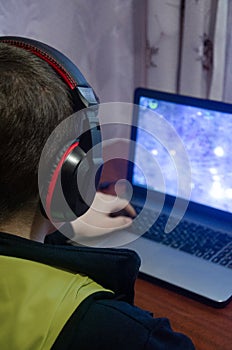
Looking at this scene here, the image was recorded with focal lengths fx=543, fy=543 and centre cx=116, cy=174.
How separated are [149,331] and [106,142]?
1.02 meters

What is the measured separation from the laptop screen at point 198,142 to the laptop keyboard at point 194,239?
83mm

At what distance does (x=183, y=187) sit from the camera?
1.28m

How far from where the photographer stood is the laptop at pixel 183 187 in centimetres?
109

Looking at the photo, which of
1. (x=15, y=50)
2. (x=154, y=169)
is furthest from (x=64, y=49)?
(x=15, y=50)

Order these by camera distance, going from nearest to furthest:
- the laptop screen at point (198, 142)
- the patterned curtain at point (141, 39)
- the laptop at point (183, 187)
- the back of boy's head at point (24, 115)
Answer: the back of boy's head at point (24, 115) → the laptop at point (183, 187) → the laptop screen at point (198, 142) → the patterned curtain at point (141, 39)

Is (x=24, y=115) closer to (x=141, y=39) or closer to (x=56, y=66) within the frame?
(x=56, y=66)

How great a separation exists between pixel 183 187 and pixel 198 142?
4.4 inches

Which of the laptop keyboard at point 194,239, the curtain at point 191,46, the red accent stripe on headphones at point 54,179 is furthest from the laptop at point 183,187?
the red accent stripe on headphones at point 54,179

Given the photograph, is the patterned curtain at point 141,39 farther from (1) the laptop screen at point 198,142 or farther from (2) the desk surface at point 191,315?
(2) the desk surface at point 191,315

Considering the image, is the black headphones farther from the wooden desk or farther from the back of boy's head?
the wooden desk

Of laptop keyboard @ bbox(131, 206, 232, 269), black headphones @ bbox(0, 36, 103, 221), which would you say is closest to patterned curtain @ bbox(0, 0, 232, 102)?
laptop keyboard @ bbox(131, 206, 232, 269)

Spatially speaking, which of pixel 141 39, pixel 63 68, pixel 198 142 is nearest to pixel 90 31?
pixel 141 39

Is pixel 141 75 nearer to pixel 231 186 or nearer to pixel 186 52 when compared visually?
pixel 186 52

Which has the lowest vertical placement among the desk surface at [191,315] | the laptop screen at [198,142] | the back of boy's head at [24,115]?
the desk surface at [191,315]
